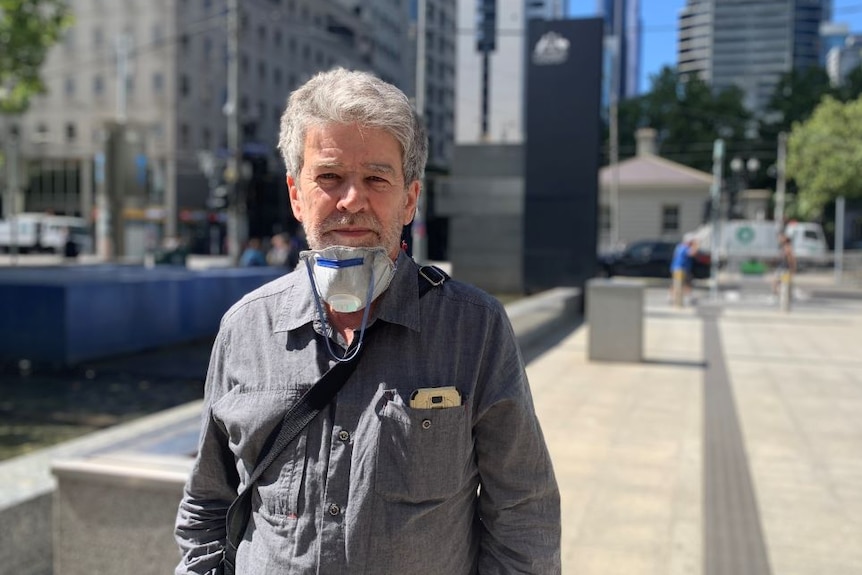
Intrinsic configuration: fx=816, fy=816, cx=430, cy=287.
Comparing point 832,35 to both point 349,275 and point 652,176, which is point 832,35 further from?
point 349,275

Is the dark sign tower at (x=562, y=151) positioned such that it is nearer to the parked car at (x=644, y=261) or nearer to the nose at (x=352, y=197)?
the parked car at (x=644, y=261)

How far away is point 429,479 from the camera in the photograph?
63.1 inches

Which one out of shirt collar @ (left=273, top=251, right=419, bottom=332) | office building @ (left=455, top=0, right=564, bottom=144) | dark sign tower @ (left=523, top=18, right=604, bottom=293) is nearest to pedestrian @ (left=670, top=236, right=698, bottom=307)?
dark sign tower @ (left=523, top=18, right=604, bottom=293)

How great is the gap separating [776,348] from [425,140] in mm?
11510

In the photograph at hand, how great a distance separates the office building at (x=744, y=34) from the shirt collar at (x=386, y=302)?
18.7 meters

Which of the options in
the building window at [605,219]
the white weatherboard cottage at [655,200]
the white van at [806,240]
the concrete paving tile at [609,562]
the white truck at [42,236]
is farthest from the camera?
the building window at [605,219]

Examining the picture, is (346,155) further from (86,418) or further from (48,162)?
(48,162)

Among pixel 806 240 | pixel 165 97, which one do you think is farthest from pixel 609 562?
pixel 165 97

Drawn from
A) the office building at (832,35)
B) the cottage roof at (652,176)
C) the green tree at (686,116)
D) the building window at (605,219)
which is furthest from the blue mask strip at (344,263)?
the green tree at (686,116)

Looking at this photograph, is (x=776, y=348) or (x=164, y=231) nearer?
(x=776, y=348)

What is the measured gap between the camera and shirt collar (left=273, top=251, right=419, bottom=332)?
163 cm

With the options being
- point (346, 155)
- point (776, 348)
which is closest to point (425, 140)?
point (346, 155)

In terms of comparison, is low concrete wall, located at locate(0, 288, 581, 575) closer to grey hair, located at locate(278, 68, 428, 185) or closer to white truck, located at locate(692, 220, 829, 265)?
grey hair, located at locate(278, 68, 428, 185)

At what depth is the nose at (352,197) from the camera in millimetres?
1606
